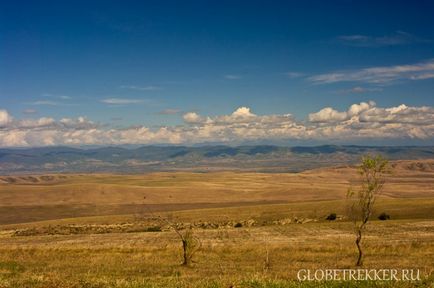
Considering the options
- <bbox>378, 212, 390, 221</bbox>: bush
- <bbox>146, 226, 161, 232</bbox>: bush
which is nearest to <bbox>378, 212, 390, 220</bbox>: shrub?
<bbox>378, 212, 390, 221</bbox>: bush

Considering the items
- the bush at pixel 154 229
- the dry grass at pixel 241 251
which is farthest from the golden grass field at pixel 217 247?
the bush at pixel 154 229

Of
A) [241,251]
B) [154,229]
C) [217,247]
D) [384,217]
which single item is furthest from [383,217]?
[241,251]

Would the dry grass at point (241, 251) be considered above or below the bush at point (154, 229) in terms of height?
above

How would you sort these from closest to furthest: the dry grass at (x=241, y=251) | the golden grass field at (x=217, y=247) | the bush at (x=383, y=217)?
the golden grass field at (x=217, y=247), the dry grass at (x=241, y=251), the bush at (x=383, y=217)

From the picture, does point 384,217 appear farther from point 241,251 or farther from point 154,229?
point 241,251

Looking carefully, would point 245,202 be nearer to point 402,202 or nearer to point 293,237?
point 402,202

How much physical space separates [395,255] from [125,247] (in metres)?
26.1

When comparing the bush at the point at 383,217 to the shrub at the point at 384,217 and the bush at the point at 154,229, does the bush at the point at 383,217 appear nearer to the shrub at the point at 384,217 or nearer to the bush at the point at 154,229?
the shrub at the point at 384,217

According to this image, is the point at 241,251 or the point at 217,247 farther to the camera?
the point at 217,247

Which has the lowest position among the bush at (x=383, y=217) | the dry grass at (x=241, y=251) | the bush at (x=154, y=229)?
the bush at (x=154, y=229)

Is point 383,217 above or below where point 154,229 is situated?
above

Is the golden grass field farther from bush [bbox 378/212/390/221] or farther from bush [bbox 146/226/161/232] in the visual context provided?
bush [bbox 378/212/390/221]

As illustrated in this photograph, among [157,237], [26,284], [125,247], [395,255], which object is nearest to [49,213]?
[157,237]

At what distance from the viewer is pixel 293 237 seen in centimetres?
5481
